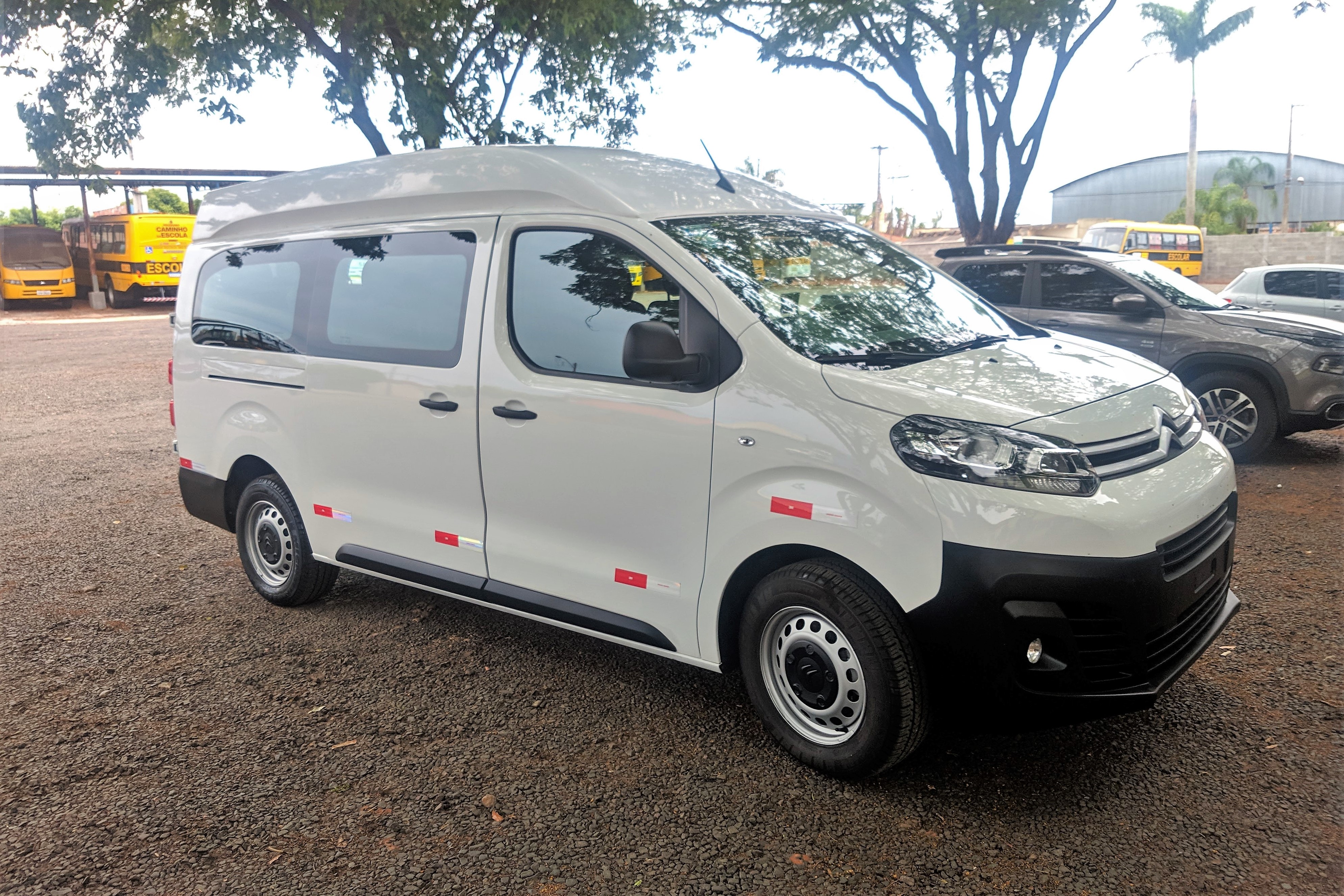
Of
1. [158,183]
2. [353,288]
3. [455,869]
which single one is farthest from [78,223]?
[455,869]

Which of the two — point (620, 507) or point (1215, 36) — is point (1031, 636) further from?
point (1215, 36)

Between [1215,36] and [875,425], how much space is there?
34.6 meters

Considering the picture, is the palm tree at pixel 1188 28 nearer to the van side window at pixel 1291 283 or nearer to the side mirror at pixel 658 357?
the van side window at pixel 1291 283

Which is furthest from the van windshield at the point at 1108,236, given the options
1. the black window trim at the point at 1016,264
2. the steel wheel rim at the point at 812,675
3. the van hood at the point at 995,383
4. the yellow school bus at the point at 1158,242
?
the steel wheel rim at the point at 812,675

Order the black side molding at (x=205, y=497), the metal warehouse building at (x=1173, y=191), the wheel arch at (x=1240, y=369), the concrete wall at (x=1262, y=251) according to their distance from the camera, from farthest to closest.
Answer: the metal warehouse building at (x=1173, y=191) < the concrete wall at (x=1262, y=251) < the wheel arch at (x=1240, y=369) < the black side molding at (x=205, y=497)

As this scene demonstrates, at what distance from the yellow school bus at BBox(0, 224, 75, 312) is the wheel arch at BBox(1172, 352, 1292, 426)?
30.5m

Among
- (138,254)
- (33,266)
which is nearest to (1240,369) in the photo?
(138,254)

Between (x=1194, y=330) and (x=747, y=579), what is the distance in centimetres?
628

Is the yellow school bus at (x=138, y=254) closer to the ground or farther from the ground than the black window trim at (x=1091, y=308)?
farther from the ground

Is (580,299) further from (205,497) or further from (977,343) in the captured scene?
(205,497)

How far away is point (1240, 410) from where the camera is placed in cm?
805

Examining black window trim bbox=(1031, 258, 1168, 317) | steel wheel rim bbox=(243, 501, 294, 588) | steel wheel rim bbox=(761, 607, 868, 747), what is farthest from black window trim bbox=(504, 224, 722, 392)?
black window trim bbox=(1031, 258, 1168, 317)

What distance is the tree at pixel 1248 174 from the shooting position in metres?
51.0

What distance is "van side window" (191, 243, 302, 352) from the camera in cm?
497
